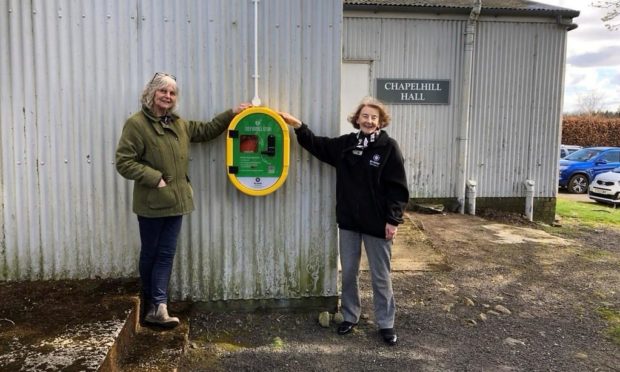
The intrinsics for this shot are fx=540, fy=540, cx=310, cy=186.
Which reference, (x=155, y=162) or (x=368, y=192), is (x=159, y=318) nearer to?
(x=155, y=162)

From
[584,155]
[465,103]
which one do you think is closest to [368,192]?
[465,103]

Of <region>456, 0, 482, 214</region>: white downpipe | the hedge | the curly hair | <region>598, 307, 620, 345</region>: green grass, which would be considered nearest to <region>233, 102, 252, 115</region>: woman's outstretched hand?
the curly hair

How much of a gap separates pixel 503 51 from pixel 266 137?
26.5ft

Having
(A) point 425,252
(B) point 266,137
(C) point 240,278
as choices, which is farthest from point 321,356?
(A) point 425,252

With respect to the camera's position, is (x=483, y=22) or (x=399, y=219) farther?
(x=483, y=22)

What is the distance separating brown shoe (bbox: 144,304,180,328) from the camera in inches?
166

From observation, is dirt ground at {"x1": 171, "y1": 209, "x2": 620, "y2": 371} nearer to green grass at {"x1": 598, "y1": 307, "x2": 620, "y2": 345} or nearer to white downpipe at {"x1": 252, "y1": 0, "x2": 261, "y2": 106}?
green grass at {"x1": 598, "y1": 307, "x2": 620, "y2": 345}

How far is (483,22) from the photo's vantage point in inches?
427

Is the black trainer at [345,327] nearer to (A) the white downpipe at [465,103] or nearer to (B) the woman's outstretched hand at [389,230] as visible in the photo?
(B) the woman's outstretched hand at [389,230]

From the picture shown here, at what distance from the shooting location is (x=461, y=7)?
34.5 ft

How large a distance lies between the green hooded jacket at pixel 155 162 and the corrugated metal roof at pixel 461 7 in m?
7.18

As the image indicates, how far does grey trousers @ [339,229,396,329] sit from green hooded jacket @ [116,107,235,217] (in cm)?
138

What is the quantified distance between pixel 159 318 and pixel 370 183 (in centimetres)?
198

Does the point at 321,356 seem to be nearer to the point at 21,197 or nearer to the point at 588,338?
the point at 588,338
